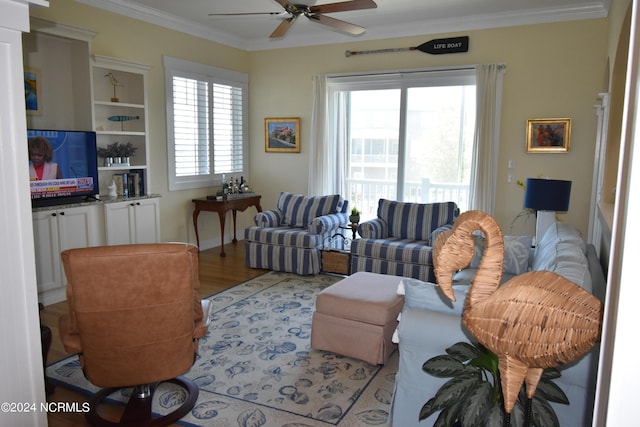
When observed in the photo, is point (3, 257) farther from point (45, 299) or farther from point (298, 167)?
point (298, 167)

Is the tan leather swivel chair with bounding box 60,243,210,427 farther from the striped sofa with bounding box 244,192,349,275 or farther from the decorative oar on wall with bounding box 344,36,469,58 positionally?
the decorative oar on wall with bounding box 344,36,469,58

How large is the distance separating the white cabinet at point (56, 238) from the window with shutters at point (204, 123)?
1.68 metres

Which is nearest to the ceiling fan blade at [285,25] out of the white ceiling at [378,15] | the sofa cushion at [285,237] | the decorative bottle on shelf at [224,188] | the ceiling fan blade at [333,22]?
the ceiling fan blade at [333,22]

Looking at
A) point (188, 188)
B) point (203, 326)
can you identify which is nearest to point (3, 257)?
point (203, 326)

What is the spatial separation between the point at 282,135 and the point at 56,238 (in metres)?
3.79

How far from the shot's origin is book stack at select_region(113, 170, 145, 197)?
17.7 ft

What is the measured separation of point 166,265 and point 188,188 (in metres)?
4.42

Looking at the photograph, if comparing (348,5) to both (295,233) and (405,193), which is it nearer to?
(295,233)

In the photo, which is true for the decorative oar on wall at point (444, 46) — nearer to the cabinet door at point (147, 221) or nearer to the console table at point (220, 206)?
the console table at point (220, 206)

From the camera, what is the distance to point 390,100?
6.53m

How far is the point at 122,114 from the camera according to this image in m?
5.57

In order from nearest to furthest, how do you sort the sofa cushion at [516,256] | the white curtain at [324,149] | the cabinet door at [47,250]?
the sofa cushion at [516,256], the cabinet door at [47,250], the white curtain at [324,149]

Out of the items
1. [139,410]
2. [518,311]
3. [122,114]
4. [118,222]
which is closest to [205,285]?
[118,222]

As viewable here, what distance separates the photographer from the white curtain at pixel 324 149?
6867mm
